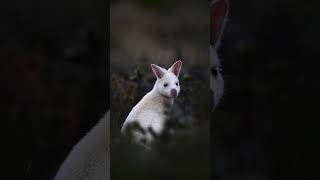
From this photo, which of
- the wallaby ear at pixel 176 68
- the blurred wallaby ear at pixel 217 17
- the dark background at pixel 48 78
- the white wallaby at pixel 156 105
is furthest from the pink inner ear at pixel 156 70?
the blurred wallaby ear at pixel 217 17

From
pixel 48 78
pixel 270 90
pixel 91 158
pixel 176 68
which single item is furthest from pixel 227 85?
pixel 48 78

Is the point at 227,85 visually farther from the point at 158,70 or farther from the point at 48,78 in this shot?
the point at 48,78

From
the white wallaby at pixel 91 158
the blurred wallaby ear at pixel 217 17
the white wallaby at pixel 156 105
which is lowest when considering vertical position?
the white wallaby at pixel 91 158

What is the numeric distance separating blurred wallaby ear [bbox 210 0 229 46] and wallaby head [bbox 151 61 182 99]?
19.4 inches

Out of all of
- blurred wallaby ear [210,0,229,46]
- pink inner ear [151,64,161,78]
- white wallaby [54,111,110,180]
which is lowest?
white wallaby [54,111,110,180]

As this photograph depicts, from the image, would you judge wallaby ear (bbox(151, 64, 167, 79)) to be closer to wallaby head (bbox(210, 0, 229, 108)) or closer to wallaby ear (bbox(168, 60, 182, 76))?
wallaby ear (bbox(168, 60, 182, 76))

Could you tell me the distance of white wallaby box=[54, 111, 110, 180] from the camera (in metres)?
6.18

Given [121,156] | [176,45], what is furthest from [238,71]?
[121,156]

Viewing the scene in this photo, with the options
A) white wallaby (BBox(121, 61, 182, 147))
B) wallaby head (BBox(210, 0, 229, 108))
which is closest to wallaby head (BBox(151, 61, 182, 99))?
white wallaby (BBox(121, 61, 182, 147))

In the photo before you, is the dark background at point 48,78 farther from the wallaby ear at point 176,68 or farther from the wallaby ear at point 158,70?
the wallaby ear at point 176,68

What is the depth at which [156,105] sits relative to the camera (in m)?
6.26

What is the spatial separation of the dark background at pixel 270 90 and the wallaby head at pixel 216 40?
0.07 metres

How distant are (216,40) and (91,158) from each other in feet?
6.58

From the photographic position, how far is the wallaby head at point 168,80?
20.2ft
